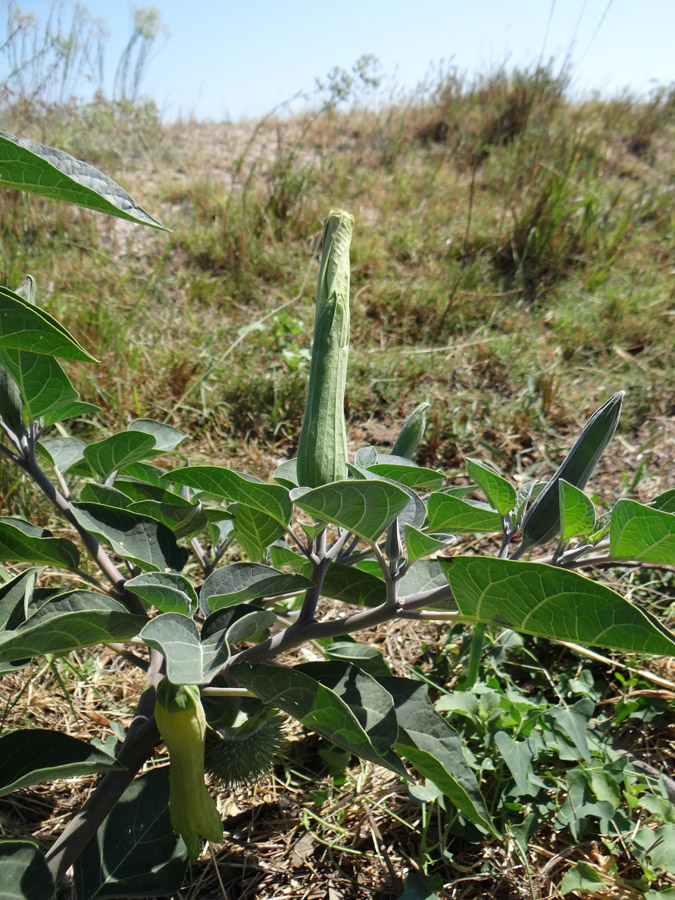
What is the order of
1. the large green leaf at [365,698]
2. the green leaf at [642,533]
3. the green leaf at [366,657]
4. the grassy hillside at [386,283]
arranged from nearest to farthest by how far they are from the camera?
the green leaf at [642,533] < the large green leaf at [365,698] < the green leaf at [366,657] < the grassy hillside at [386,283]

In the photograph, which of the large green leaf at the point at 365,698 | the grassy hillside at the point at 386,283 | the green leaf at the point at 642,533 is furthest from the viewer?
the grassy hillside at the point at 386,283

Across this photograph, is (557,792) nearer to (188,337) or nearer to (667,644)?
(667,644)

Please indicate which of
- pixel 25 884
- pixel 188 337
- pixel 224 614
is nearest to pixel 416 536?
pixel 224 614

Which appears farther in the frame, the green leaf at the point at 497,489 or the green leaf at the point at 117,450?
the green leaf at the point at 117,450

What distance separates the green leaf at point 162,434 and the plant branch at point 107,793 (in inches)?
14.8

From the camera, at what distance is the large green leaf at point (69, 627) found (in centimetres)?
60

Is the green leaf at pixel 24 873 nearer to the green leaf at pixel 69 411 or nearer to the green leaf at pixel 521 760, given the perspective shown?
the green leaf at pixel 69 411

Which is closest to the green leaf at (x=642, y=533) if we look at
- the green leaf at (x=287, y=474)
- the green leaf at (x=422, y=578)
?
the green leaf at (x=422, y=578)

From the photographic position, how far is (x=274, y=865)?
3.36 ft

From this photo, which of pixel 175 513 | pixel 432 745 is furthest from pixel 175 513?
pixel 432 745

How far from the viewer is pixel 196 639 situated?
0.65m

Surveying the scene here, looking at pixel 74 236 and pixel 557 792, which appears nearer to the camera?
pixel 557 792

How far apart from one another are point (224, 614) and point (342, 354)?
0.34m

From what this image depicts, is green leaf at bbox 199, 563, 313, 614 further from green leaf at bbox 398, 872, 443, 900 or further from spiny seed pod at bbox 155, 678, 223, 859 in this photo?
green leaf at bbox 398, 872, 443, 900
